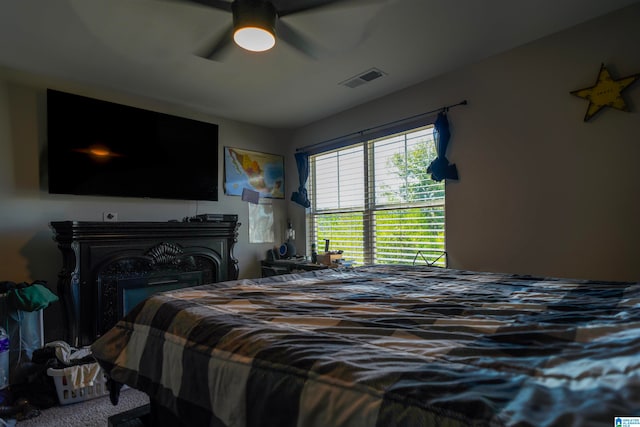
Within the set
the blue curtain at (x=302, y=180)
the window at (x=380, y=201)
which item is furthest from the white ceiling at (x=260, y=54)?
the blue curtain at (x=302, y=180)

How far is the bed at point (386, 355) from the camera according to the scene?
20.6 inches

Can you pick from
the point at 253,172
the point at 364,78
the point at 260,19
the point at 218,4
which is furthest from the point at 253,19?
the point at 253,172

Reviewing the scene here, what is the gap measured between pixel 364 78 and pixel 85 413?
321cm

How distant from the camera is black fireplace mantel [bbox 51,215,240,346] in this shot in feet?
8.54

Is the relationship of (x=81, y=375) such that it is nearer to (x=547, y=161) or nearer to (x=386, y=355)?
(x=386, y=355)

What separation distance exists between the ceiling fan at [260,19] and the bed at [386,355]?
1341mm

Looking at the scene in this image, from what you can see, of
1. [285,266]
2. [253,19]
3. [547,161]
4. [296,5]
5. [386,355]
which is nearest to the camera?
[386,355]

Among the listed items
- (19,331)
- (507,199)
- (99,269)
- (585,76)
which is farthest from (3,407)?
(585,76)

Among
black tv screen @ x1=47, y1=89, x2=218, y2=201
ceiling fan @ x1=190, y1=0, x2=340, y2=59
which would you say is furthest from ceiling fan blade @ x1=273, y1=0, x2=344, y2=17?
black tv screen @ x1=47, y1=89, x2=218, y2=201

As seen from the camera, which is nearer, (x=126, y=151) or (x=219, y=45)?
(x=219, y=45)

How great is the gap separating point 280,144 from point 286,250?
148 centimetres

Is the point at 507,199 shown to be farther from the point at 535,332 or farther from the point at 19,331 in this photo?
the point at 19,331

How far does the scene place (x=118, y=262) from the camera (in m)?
2.86

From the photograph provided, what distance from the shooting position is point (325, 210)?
423cm
